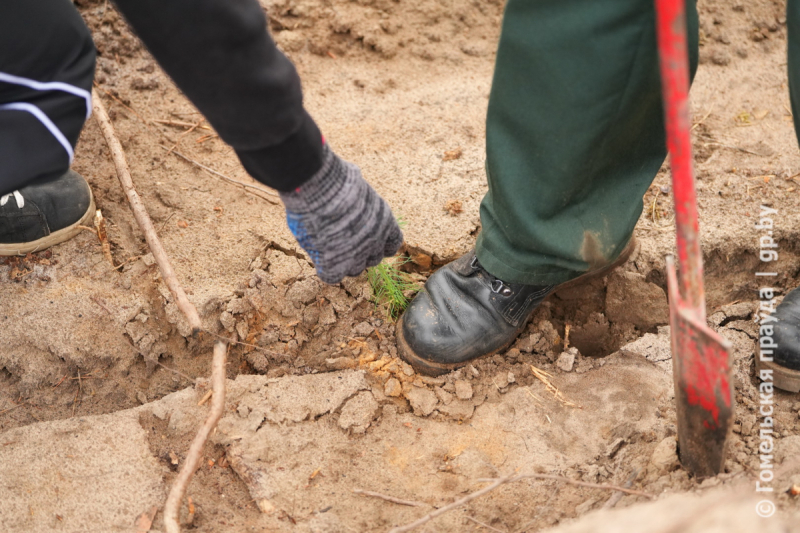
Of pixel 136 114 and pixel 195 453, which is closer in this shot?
pixel 195 453

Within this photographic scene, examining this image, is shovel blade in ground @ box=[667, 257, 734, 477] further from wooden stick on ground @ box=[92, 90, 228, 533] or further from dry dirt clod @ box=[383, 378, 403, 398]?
wooden stick on ground @ box=[92, 90, 228, 533]

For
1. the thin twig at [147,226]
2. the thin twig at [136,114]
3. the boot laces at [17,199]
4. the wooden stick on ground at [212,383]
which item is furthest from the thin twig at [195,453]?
the thin twig at [136,114]

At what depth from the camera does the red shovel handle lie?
2.80 ft

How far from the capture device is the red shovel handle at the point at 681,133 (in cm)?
85

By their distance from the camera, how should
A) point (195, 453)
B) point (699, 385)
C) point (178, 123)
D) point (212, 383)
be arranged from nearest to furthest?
point (699, 385) < point (195, 453) < point (212, 383) < point (178, 123)

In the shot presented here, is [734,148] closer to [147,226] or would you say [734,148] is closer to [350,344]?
[350,344]

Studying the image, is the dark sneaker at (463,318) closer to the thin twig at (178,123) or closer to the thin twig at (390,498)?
the thin twig at (390,498)

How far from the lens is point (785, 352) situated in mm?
1526

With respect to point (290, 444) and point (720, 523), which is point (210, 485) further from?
point (720, 523)

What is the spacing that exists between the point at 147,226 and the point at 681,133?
4.55ft

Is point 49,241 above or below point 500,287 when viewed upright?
below

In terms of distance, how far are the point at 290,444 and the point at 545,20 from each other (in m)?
1.14

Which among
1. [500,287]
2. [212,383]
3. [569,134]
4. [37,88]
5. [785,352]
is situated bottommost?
[212,383]

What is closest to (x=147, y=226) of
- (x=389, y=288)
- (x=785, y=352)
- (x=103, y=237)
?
(x=103, y=237)
